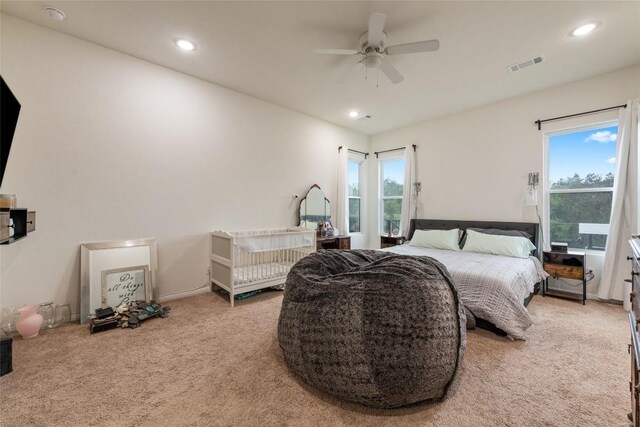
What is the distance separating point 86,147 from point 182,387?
2528 millimetres

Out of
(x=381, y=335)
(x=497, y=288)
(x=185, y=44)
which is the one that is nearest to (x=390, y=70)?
(x=185, y=44)

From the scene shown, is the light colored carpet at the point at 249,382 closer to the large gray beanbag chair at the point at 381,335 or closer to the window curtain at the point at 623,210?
the large gray beanbag chair at the point at 381,335

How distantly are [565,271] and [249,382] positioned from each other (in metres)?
3.81

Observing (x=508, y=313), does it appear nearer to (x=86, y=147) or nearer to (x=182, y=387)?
(x=182, y=387)

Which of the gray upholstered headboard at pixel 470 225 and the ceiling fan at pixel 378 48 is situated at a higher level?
the ceiling fan at pixel 378 48

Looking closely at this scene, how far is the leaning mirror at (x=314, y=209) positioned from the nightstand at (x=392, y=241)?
1185 mm

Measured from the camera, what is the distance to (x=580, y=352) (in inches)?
79.0

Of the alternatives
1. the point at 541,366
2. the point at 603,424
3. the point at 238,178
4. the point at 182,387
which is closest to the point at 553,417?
the point at 603,424

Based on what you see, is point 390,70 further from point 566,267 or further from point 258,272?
point 566,267

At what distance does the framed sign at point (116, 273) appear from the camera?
2518 mm

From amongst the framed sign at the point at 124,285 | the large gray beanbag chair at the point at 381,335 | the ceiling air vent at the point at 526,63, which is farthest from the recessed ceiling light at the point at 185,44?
the ceiling air vent at the point at 526,63

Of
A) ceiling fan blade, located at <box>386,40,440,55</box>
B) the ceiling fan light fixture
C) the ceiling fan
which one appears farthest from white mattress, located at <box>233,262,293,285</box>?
ceiling fan blade, located at <box>386,40,440,55</box>

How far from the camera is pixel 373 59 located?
Result: 8.16ft

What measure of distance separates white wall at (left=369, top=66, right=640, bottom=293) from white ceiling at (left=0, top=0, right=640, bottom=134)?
0.77ft
